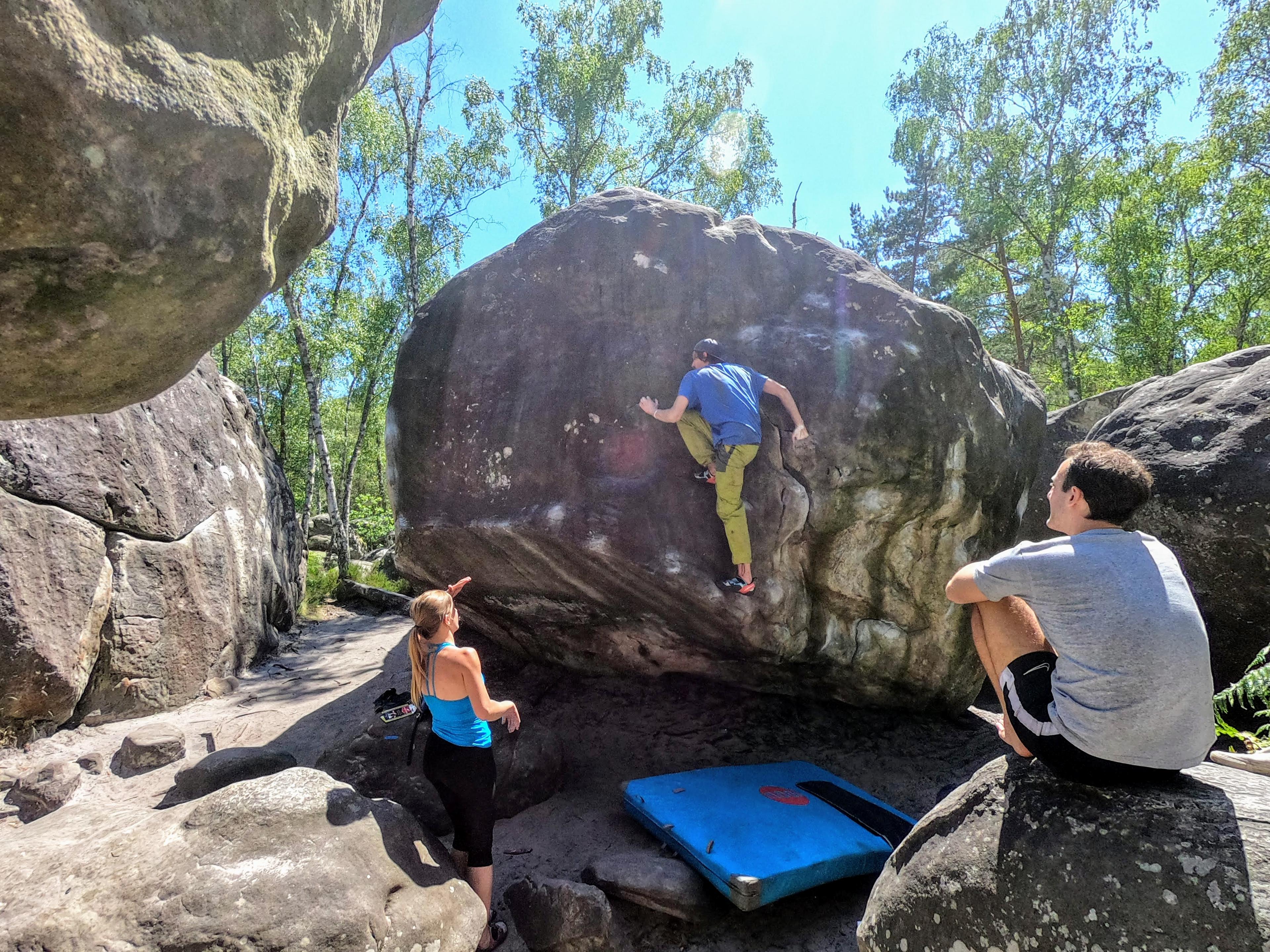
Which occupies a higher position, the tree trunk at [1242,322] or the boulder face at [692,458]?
the tree trunk at [1242,322]

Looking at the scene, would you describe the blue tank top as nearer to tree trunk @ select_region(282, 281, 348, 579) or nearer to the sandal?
the sandal

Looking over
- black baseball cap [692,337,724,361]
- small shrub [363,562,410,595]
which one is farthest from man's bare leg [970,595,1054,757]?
small shrub [363,562,410,595]

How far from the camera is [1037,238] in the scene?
16219 millimetres

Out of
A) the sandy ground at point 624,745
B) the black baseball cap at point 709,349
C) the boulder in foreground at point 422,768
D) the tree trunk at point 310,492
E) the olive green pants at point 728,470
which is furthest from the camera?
the tree trunk at point 310,492

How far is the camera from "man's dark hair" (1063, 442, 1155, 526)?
2.48 metres

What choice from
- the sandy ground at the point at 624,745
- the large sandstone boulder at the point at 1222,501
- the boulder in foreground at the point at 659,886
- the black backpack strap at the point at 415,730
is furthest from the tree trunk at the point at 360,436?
the large sandstone boulder at the point at 1222,501

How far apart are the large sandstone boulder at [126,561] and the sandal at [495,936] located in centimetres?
421

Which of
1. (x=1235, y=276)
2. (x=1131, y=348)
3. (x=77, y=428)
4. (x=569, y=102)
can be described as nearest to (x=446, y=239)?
(x=569, y=102)

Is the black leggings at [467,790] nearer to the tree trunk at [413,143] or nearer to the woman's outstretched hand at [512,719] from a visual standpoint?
the woman's outstretched hand at [512,719]

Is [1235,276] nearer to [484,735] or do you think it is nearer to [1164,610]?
[1164,610]

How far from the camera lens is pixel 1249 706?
4.45 m

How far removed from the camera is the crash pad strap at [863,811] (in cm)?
425

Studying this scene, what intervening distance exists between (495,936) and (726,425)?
327 centimetres

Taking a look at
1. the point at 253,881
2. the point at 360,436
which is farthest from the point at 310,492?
the point at 253,881
